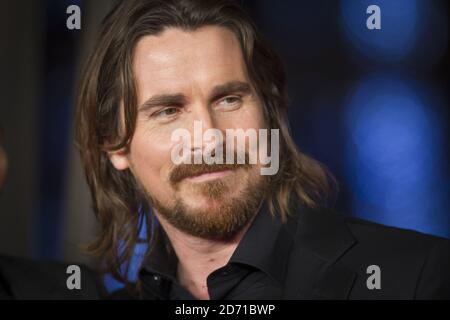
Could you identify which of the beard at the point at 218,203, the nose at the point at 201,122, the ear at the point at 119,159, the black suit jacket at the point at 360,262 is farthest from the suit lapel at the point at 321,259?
the ear at the point at 119,159

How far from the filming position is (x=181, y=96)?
136 cm

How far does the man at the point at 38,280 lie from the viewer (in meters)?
1.47

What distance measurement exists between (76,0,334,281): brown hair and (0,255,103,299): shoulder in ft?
0.22

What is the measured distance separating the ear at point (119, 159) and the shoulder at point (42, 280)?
0.27m


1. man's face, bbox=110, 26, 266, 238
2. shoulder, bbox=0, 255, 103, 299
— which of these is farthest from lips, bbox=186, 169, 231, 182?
shoulder, bbox=0, 255, 103, 299

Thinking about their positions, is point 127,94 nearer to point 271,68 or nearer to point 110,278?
point 271,68

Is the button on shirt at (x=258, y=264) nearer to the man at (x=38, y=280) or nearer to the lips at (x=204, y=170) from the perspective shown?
the lips at (x=204, y=170)

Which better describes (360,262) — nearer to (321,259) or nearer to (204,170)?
(321,259)

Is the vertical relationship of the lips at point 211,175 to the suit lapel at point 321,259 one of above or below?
above

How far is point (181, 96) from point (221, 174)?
190 mm

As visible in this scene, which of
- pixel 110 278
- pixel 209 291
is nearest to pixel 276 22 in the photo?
pixel 209 291

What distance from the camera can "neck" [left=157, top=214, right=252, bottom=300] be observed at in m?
1.44

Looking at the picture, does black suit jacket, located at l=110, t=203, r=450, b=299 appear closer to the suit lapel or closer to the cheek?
the suit lapel

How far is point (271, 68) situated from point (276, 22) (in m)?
0.11
